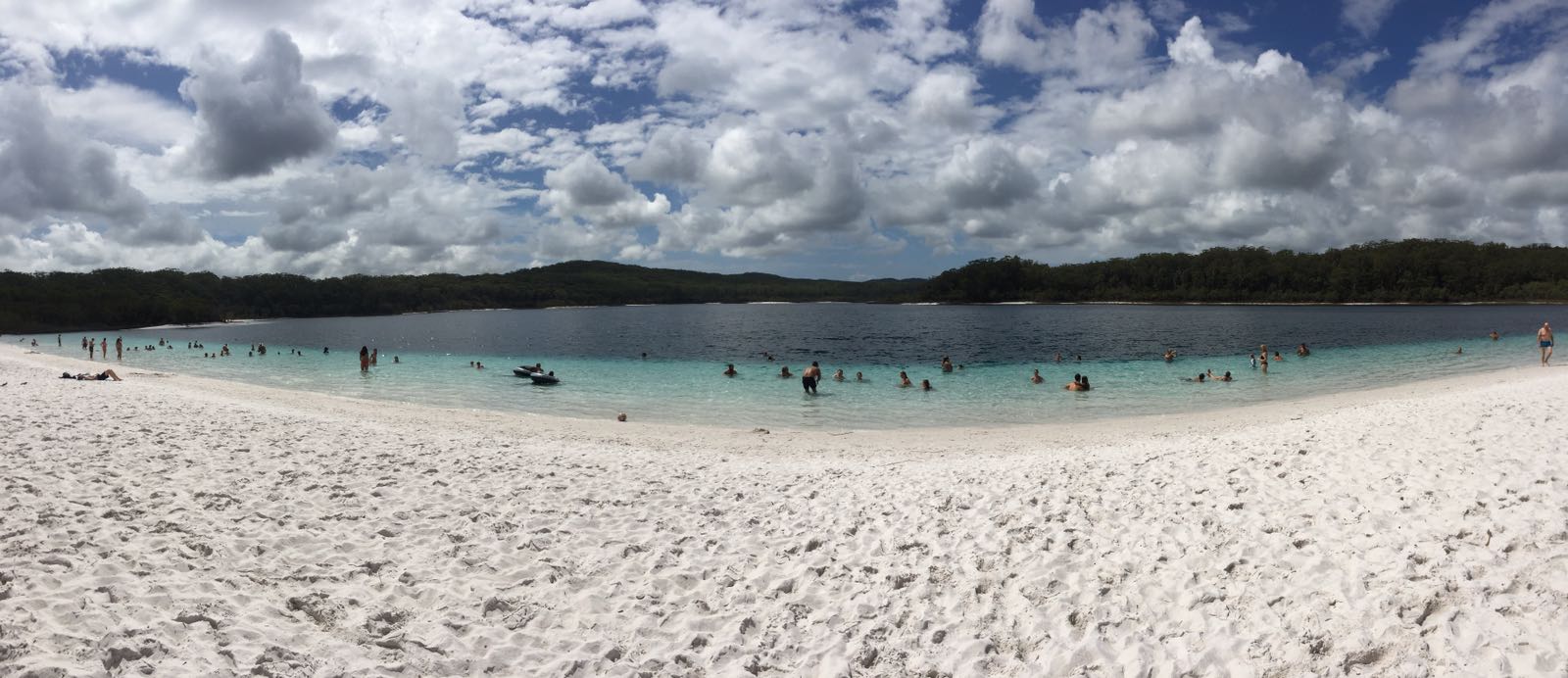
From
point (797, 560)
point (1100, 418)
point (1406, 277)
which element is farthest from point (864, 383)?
point (1406, 277)

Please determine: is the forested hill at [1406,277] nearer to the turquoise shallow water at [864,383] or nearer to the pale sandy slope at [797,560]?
the turquoise shallow water at [864,383]

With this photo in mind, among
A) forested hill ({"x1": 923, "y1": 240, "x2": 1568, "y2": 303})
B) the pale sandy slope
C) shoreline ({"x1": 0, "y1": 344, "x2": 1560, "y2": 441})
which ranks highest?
forested hill ({"x1": 923, "y1": 240, "x2": 1568, "y2": 303})

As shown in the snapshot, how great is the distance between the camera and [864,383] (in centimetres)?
3431

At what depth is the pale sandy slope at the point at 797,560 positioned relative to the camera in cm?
597

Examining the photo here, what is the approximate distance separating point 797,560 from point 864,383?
26285 mm

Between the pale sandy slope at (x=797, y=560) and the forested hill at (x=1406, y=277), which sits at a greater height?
the forested hill at (x=1406, y=277)

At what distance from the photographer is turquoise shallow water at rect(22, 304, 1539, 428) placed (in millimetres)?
25641

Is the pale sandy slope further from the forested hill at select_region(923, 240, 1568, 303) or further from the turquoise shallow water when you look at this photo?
the forested hill at select_region(923, 240, 1568, 303)

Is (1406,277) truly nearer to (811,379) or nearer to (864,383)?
(864,383)

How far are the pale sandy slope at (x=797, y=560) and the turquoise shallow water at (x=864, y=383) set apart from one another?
1246cm

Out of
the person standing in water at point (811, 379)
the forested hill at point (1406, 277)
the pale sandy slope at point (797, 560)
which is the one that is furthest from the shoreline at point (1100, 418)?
the forested hill at point (1406, 277)

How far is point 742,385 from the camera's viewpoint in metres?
34.3

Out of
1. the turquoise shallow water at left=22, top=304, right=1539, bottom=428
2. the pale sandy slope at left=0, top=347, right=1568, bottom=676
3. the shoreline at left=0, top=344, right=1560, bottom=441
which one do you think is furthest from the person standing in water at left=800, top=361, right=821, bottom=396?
the pale sandy slope at left=0, top=347, right=1568, bottom=676

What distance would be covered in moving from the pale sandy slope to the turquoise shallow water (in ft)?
40.9
